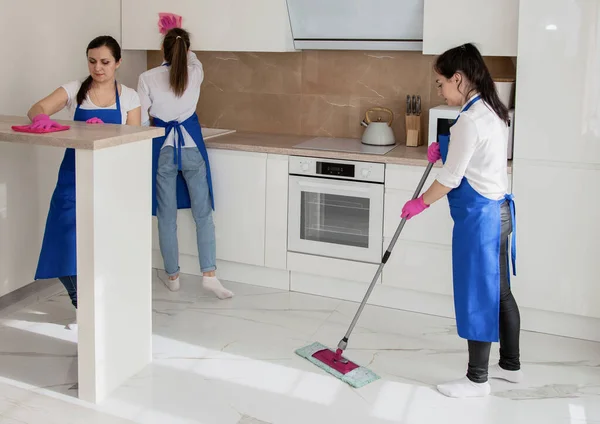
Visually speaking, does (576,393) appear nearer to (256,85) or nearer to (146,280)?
(146,280)

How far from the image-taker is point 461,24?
11.6ft

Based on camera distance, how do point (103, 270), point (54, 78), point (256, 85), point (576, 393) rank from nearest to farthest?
point (103, 270) < point (576, 393) < point (54, 78) < point (256, 85)

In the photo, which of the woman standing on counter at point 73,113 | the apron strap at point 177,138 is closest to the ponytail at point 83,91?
the woman standing on counter at point 73,113

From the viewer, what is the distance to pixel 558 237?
335 centimetres

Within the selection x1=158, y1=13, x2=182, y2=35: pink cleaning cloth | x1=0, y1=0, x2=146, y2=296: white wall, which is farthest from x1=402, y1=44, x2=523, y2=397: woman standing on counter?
x1=0, y1=0, x2=146, y2=296: white wall

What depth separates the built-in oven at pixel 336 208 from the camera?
370 centimetres

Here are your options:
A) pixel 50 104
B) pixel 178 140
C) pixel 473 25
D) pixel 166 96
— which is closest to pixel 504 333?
pixel 473 25

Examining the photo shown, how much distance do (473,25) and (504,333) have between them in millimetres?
1468

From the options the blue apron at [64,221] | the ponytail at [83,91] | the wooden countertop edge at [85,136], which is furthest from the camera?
the ponytail at [83,91]

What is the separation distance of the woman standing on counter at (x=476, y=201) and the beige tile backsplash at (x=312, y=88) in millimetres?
1288

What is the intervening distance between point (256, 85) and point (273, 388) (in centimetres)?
212

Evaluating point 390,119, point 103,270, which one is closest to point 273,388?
point 103,270

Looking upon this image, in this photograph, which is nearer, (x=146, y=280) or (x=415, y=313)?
(x=146, y=280)

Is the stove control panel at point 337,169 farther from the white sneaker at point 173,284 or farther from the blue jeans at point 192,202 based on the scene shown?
the white sneaker at point 173,284
